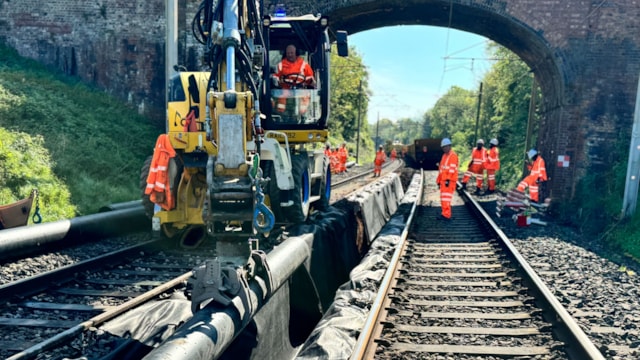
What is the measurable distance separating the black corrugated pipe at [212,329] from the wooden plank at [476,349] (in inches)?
49.5

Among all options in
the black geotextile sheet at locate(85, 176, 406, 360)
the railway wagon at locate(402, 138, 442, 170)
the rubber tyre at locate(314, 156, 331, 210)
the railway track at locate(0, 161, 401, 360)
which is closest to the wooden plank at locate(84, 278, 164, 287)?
the railway track at locate(0, 161, 401, 360)

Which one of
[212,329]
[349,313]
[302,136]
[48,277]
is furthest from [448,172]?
[212,329]

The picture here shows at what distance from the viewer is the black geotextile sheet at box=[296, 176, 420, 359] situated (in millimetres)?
3459

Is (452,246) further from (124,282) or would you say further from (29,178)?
(29,178)

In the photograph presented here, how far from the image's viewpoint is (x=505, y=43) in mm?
16656

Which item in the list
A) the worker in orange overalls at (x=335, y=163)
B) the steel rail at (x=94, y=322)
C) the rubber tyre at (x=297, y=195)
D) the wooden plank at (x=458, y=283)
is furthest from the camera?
the worker in orange overalls at (x=335, y=163)

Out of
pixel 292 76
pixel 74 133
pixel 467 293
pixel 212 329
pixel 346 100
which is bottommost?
pixel 467 293

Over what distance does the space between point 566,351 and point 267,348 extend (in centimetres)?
264

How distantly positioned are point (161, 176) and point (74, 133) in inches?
346

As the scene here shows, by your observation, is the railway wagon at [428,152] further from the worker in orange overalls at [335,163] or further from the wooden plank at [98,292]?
the wooden plank at [98,292]

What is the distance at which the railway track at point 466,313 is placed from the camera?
150 inches

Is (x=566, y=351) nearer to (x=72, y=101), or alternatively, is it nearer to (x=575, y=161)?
(x=575, y=161)

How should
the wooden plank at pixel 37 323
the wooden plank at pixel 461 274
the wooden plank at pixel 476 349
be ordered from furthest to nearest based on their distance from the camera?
1. the wooden plank at pixel 461 274
2. the wooden plank at pixel 37 323
3. the wooden plank at pixel 476 349

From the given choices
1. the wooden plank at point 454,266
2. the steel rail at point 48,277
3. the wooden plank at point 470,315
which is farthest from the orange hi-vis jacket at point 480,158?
the steel rail at point 48,277
